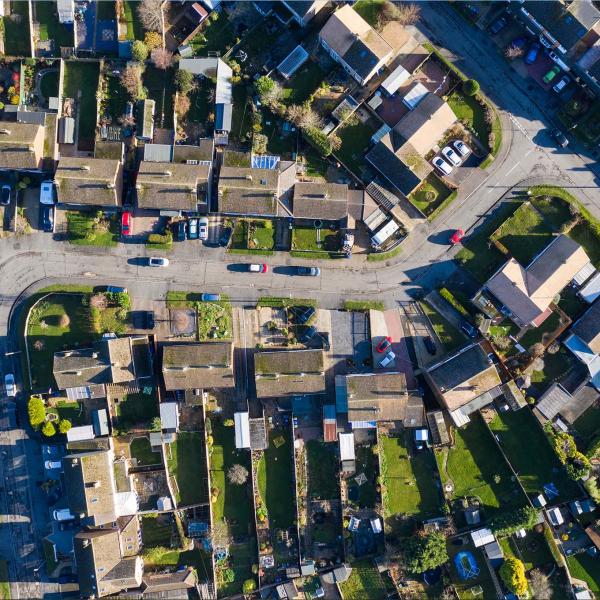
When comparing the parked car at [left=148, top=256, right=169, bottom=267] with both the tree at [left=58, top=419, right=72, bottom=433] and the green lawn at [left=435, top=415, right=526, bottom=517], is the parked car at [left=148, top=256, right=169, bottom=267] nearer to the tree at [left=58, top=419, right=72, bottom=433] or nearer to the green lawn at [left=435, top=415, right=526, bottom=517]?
the tree at [left=58, top=419, right=72, bottom=433]

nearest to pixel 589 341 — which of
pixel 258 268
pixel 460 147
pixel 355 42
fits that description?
pixel 460 147

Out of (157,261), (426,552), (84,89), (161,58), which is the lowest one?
(426,552)

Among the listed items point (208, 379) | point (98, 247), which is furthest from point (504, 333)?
point (98, 247)

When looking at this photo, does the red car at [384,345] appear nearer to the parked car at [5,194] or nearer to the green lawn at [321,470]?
the green lawn at [321,470]

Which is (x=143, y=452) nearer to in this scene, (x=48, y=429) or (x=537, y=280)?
(x=48, y=429)

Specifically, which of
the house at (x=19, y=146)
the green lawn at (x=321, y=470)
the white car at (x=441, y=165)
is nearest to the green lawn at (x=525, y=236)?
the white car at (x=441, y=165)

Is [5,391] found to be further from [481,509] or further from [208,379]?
[481,509]

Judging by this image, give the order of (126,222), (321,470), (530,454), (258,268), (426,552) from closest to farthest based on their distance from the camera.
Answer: (426,552)
(126,222)
(258,268)
(530,454)
(321,470)
